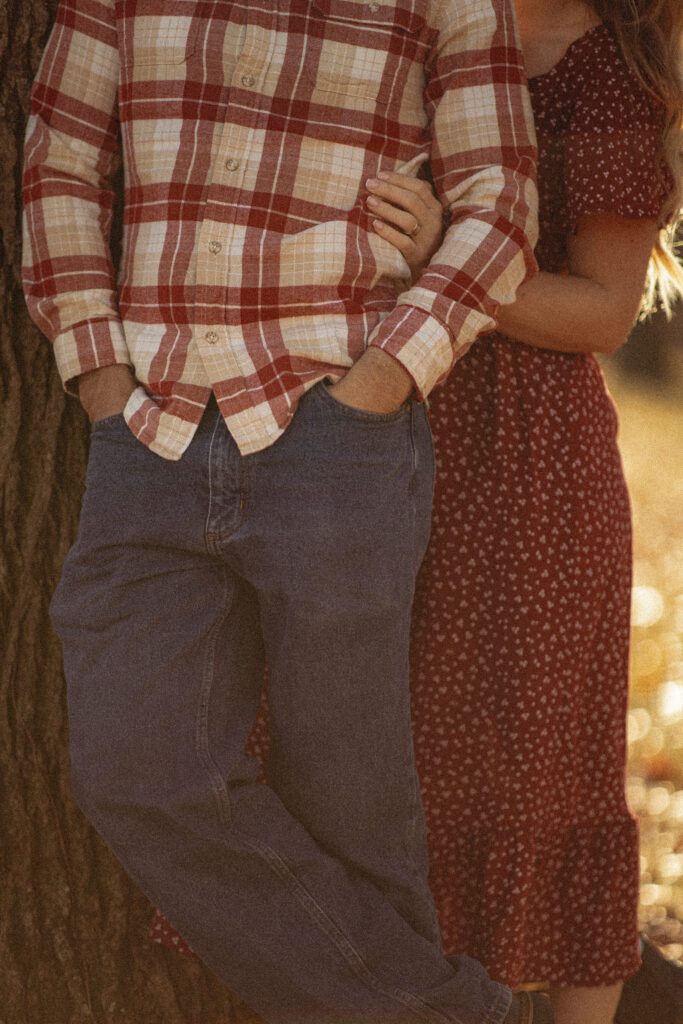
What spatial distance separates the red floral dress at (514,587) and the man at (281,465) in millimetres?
222

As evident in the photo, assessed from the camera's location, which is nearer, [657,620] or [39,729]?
[39,729]

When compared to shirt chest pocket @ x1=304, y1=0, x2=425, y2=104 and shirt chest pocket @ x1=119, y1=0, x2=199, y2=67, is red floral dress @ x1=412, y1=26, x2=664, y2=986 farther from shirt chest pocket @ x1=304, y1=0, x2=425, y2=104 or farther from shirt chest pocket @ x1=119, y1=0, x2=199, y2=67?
shirt chest pocket @ x1=119, y1=0, x2=199, y2=67

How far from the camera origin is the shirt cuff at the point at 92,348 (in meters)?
1.63

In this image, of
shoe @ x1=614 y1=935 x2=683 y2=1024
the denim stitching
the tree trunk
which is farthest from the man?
shoe @ x1=614 y1=935 x2=683 y2=1024

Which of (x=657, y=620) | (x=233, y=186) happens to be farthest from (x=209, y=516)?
(x=657, y=620)

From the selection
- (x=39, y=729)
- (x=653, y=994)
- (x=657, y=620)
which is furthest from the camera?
(x=657, y=620)

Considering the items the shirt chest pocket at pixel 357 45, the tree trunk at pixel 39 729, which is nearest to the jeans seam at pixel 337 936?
the tree trunk at pixel 39 729

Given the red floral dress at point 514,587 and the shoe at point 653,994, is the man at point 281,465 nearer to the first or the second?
the red floral dress at point 514,587

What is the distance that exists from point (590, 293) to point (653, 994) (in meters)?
1.60

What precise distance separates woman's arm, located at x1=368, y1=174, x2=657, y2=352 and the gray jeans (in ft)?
1.30

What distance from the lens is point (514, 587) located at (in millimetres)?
1821

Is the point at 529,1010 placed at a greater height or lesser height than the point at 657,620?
greater

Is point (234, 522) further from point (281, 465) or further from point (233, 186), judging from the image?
point (233, 186)

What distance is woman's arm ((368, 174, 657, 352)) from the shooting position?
1790 millimetres
